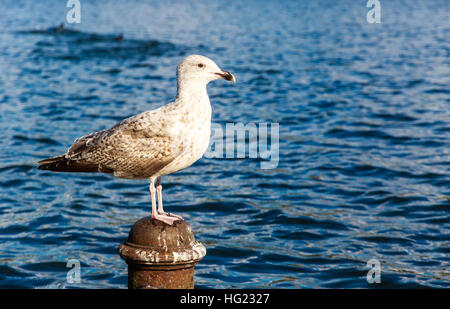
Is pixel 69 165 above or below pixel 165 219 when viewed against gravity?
above

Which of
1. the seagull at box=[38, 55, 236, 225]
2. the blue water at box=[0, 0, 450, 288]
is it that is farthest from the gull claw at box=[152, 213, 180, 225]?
the blue water at box=[0, 0, 450, 288]

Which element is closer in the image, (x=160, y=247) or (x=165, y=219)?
(x=160, y=247)

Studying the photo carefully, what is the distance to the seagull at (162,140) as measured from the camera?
5621 millimetres

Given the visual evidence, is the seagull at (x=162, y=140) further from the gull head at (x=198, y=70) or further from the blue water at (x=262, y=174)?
the blue water at (x=262, y=174)

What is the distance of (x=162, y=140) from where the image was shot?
574cm

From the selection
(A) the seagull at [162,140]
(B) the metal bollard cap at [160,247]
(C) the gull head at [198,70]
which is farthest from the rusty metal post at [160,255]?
(C) the gull head at [198,70]

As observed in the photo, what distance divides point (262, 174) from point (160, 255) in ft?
25.2

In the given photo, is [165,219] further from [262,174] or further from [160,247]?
[262,174]

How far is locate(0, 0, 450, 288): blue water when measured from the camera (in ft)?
28.3

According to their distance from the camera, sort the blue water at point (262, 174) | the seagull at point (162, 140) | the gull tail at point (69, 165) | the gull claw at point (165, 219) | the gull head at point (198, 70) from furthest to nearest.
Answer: the blue water at point (262, 174) < the gull tail at point (69, 165) < the gull head at point (198, 70) < the seagull at point (162, 140) < the gull claw at point (165, 219)

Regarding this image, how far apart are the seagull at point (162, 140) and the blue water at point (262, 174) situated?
226 cm

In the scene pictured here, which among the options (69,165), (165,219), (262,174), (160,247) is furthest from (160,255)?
(262,174)
